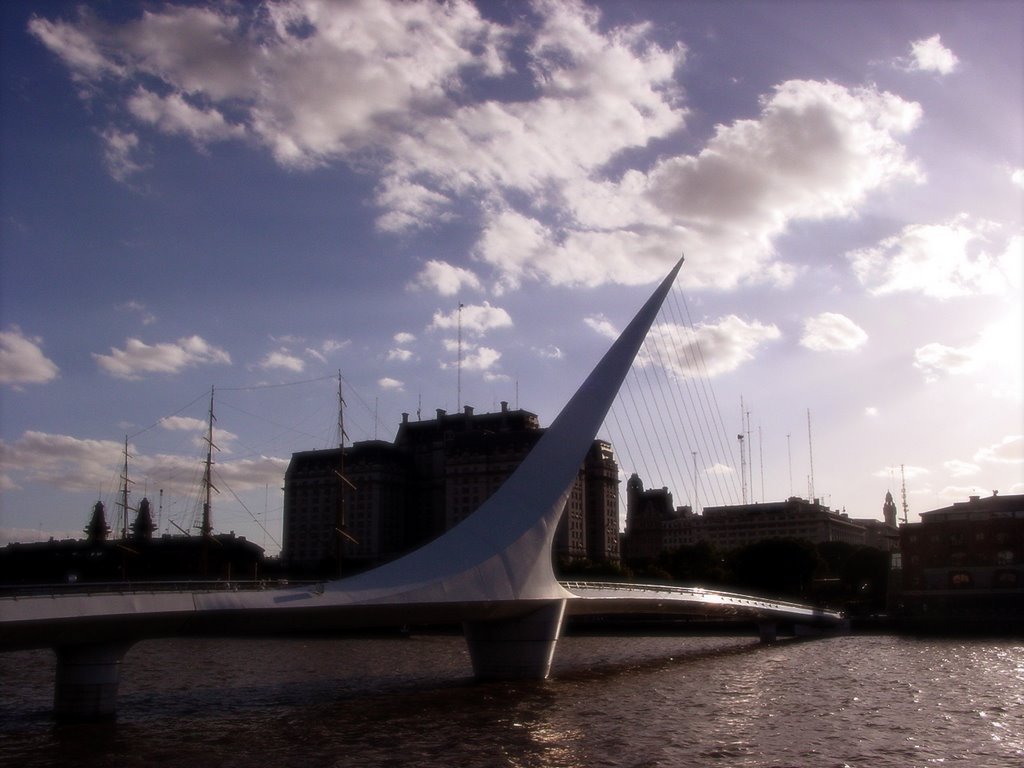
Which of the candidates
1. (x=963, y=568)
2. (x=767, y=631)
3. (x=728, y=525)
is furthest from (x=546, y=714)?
(x=728, y=525)

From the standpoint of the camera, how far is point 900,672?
96.8 feet

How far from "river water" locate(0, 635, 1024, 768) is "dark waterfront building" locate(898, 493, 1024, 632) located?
20369 millimetres

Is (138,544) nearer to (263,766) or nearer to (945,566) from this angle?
(945,566)

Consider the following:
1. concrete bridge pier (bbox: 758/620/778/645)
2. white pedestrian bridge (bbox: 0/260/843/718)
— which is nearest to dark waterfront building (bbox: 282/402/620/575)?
concrete bridge pier (bbox: 758/620/778/645)

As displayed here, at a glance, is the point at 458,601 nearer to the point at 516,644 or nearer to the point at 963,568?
the point at 516,644

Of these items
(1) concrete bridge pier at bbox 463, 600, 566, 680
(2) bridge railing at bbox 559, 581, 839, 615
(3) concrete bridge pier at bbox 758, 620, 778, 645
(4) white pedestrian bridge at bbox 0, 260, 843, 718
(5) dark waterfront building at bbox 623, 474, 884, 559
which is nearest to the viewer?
→ (4) white pedestrian bridge at bbox 0, 260, 843, 718

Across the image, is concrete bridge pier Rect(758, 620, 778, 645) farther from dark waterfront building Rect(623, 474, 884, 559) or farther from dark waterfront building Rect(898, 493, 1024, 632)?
dark waterfront building Rect(623, 474, 884, 559)

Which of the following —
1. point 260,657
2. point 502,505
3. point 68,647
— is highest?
point 502,505

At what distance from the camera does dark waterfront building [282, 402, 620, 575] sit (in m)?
89.2

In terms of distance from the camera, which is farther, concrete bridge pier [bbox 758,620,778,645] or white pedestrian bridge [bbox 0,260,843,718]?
concrete bridge pier [bbox 758,620,778,645]

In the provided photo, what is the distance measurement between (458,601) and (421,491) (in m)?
77.5

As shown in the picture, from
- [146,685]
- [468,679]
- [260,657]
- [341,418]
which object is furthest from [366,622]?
[341,418]

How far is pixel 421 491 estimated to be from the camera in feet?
330

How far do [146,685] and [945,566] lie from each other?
47.7 meters
